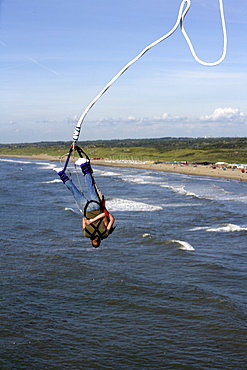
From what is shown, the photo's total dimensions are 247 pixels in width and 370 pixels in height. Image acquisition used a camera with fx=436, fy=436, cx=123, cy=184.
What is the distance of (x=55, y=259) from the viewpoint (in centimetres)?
2467

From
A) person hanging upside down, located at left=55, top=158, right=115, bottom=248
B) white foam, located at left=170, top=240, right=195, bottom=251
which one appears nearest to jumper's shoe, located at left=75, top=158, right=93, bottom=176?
person hanging upside down, located at left=55, top=158, right=115, bottom=248

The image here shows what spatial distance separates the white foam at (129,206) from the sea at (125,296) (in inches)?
260

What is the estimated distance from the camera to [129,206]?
4522cm

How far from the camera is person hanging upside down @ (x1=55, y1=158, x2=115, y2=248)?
7910 millimetres

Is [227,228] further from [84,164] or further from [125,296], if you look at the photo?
[84,164]

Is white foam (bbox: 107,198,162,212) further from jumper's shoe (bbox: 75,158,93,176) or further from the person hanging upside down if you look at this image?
jumper's shoe (bbox: 75,158,93,176)

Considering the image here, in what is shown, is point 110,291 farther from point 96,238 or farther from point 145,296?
point 96,238

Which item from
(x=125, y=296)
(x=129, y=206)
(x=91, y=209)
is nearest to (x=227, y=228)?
(x=129, y=206)

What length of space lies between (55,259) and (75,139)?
61.1 feet

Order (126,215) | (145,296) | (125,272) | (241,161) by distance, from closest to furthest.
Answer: (145,296), (125,272), (126,215), (241,161)

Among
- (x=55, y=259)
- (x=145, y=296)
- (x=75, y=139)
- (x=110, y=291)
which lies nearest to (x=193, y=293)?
(x=145, y=296)

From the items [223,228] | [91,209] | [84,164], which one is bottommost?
[223,228]

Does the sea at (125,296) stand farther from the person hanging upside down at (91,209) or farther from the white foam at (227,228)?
the person hanging upside down at (91,209)

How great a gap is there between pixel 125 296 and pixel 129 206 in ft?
85.6
